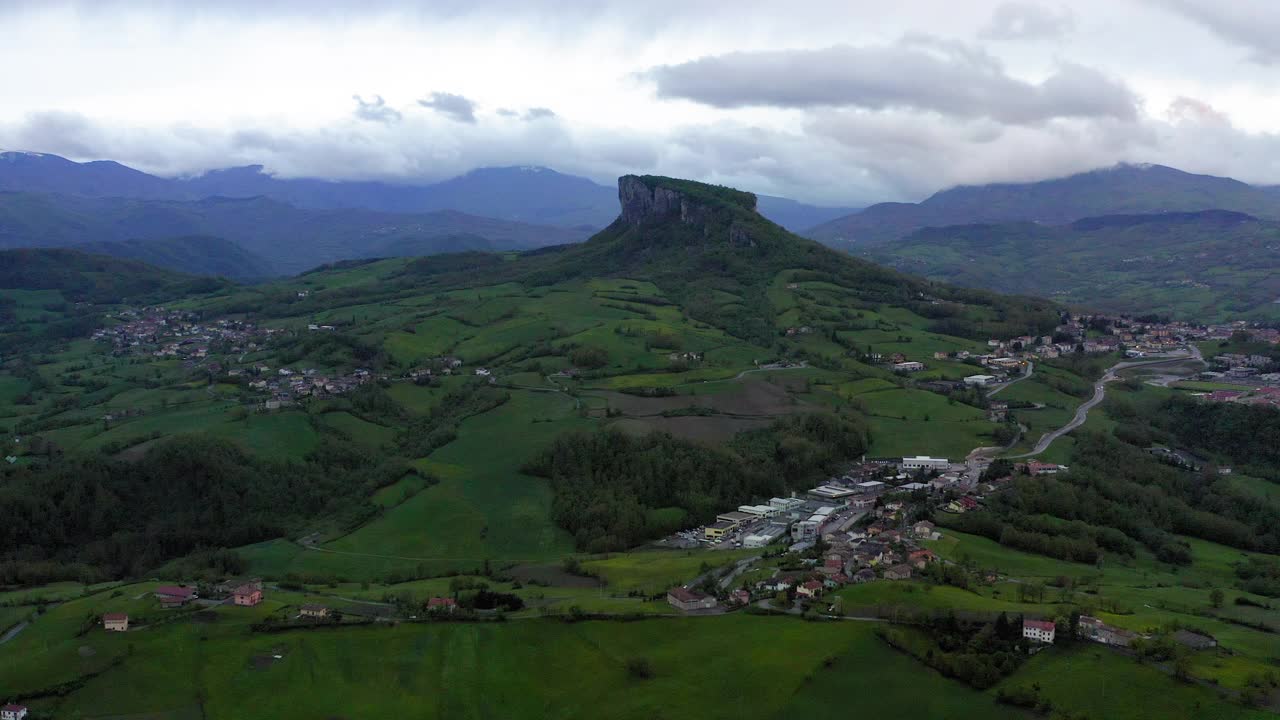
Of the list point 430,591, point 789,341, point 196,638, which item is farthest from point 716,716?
point 789,341

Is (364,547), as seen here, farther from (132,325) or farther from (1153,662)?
(132,325)

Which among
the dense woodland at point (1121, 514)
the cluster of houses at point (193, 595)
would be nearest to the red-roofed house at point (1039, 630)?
the dense woodland at point (1121, 514)

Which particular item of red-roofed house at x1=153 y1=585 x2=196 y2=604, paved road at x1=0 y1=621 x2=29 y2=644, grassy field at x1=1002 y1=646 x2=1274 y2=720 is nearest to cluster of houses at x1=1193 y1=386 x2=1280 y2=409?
grassy field at x1=1002 y1=646 x2=1274 y2=720

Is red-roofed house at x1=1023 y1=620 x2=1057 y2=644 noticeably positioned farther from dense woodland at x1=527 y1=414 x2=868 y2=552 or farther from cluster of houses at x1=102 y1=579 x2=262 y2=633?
cluster of houses at x1=102 y1=579 x2=262 y2=633

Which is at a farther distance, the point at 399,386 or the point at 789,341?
the point at 789,341

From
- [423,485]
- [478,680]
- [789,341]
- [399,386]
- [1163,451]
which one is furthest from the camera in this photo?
[789,341]

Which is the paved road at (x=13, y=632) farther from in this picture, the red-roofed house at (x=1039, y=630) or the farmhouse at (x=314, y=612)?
the red-roofed house at (x=1039, y=630)
